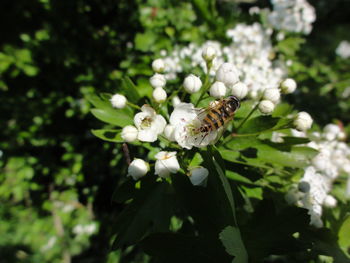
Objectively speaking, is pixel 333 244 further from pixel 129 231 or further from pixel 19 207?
pixel 19 207

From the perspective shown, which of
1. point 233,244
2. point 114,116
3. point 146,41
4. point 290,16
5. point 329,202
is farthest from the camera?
point 290,16

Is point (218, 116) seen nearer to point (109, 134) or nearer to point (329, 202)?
point (109, 134)

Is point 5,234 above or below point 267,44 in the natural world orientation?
below

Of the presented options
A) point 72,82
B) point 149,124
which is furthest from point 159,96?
point 72,82

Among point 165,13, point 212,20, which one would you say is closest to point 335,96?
point 212,20

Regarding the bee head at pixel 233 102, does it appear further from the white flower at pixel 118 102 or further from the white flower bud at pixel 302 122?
the white flower at pixel 118 102

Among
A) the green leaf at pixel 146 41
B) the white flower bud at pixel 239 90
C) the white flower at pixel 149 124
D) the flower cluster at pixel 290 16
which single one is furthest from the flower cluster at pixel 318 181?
the green leaf at pixel 146 41
